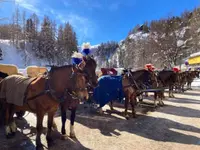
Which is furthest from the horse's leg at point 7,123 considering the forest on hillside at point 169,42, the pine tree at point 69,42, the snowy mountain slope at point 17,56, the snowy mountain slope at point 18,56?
the pine tree at point 69,42

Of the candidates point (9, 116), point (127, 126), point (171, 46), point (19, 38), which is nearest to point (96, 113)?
point (127, 126)

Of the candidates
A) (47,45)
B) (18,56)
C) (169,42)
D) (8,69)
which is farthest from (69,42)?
(8,69)

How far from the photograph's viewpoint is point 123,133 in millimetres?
5887

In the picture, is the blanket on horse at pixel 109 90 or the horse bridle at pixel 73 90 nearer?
the horse bridle at pixel 73 90

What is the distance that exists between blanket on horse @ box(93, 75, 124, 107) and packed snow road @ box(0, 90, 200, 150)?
2.14ft

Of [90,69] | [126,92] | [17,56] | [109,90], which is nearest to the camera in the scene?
[90,69]

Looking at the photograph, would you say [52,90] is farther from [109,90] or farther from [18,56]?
[18,56]

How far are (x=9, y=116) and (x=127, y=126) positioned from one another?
11.3 ft

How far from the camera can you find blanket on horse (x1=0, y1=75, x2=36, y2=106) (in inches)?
185

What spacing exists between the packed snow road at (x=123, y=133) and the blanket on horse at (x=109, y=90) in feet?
2.14

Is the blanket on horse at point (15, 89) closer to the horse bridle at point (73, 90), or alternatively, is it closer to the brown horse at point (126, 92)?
the horse bridle at point (73, 90)

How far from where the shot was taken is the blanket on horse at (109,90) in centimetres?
815

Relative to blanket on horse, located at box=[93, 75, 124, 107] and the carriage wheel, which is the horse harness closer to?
the carriage wheel

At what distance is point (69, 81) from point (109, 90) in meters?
3.83
